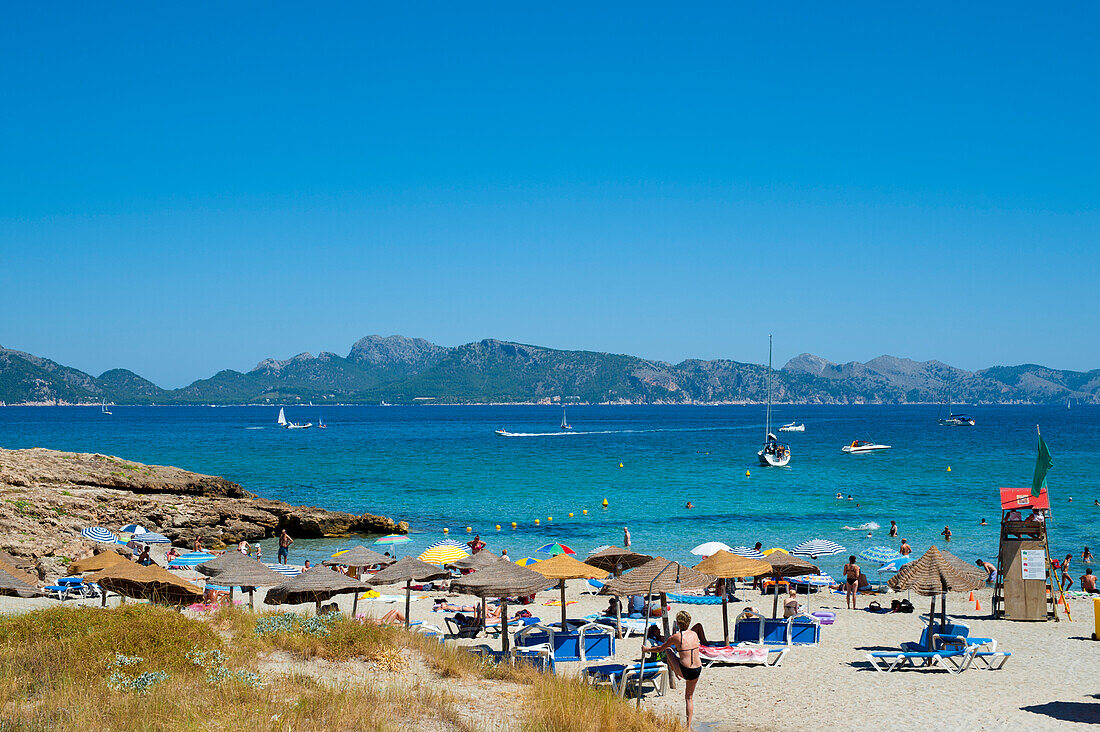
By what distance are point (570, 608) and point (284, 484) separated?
41516 millimetres

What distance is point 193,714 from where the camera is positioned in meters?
8.05

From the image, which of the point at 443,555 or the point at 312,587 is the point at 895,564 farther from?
the point at 312,587

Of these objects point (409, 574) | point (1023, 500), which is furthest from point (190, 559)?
point (1023, 500)

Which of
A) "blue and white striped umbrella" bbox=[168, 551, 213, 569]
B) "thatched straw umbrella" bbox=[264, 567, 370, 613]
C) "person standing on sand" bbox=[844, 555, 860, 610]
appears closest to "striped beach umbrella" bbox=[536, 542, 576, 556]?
"person standing on sand" bbox=[844, 555, 860, 610]

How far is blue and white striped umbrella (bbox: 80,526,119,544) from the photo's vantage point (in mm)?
28719

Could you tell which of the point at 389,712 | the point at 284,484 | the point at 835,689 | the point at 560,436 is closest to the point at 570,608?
the point at 835,689

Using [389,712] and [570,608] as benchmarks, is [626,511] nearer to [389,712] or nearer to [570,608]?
[570,608]

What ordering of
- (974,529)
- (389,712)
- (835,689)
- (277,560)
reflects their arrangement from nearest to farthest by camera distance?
1. (389,712)
2. (835,689)
3. (277,560)
4. (974,529)

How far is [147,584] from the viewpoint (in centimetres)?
1537

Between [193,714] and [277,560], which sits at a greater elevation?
[193,714]

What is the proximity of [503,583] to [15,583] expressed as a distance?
34.9 ft

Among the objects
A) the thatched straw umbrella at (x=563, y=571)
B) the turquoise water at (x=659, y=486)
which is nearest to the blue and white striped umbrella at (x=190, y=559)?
the turquoise water at (x=659, y=486)

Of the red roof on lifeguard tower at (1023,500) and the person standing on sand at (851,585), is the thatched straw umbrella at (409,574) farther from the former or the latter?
the red roof on lifeguard tower at (1023,500)

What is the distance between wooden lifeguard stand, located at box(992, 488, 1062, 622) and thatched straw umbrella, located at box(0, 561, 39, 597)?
20623 mm
